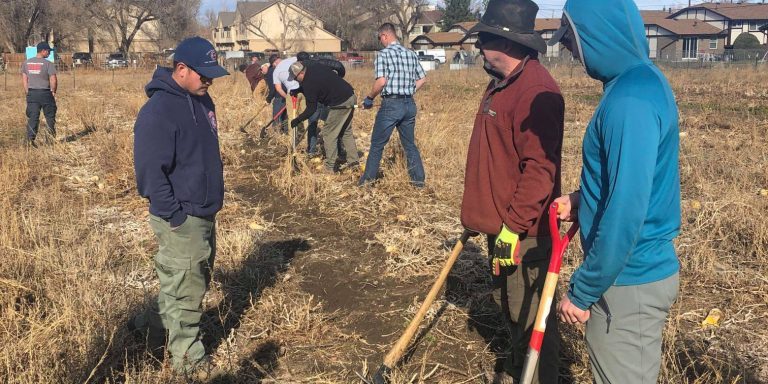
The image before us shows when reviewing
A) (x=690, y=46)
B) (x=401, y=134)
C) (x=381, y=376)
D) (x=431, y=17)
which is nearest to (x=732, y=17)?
(x=690, y=46)

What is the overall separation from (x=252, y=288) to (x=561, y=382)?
8.03 ft

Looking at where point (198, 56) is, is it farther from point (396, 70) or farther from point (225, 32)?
point (225, 32)

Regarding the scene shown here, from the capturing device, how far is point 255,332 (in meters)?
4.12

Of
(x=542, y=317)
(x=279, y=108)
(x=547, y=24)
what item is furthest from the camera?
(x=547, y=24)

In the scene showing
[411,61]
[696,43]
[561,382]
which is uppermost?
[696,43]

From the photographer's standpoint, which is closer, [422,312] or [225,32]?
[422,312]

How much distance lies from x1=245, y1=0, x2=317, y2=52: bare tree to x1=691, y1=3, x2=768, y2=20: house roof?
46.7m

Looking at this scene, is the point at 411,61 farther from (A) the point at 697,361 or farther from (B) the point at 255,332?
(A) the point at 697,361

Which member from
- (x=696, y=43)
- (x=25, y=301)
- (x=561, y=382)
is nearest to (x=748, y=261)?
(x=561, y=382)

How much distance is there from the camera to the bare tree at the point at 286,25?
71.5 meters

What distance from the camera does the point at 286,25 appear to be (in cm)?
7244

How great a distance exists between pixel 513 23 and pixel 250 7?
79613mm

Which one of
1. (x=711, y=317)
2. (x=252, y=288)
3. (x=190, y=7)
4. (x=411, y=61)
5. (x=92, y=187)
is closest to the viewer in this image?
(x=711, y=317)

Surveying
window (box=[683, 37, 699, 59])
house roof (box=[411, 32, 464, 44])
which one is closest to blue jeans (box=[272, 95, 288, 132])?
window (box=[683, 37, 699, 59])
